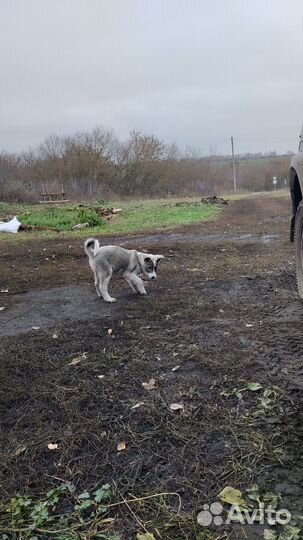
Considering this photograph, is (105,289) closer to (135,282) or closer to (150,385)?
(135,282)

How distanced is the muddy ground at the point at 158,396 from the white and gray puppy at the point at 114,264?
247 mm

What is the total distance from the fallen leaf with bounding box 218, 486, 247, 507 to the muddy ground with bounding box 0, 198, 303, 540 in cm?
5

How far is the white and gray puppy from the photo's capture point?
23.0ft

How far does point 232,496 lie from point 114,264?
4723 millimetres

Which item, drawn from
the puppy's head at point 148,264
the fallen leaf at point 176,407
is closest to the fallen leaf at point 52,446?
the fallen leaf at point 176,407

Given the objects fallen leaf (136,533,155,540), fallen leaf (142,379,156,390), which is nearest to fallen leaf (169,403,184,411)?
fallen leaf (142,379,156,390)

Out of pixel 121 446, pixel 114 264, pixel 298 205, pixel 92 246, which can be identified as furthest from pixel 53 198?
pixel 121 446

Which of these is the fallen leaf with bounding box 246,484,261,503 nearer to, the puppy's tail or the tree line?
the puppy's tail

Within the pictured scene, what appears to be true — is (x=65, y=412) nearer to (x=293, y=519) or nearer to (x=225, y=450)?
(x=225, y=450)

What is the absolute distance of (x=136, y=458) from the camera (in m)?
3.15

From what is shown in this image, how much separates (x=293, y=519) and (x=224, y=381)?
166cm

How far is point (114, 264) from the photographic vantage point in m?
7.09

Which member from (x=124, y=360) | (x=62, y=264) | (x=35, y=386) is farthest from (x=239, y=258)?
(x=35, y=386)

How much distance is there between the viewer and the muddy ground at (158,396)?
288 centimetres
